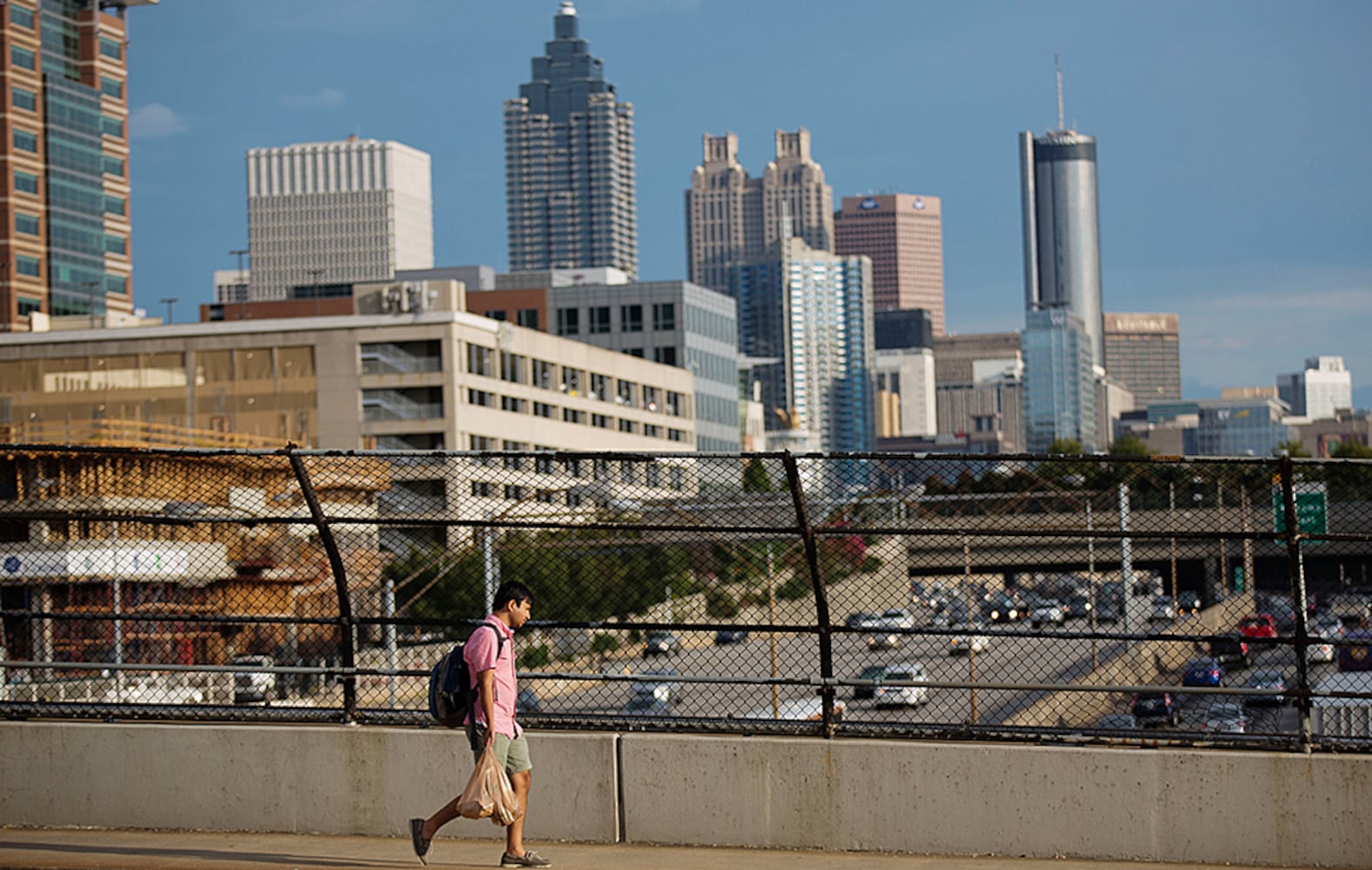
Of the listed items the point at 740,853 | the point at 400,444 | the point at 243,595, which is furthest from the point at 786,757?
the point at 400,444

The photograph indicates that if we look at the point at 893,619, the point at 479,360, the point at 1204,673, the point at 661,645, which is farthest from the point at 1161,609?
the point at 479,360

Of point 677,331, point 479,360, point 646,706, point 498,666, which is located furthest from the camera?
point 677,331

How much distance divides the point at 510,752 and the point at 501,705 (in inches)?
11.6

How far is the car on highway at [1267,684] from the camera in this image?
11094 mm

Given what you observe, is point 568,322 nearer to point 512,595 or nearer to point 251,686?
point 251,686

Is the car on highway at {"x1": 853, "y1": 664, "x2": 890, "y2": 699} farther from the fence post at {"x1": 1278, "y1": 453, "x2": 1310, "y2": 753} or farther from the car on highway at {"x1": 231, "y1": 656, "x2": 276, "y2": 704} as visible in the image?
the car on highway at {"x1": 231, "y1": 656, "x2": 276, "y2": 704}

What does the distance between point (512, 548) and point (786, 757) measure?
2.77 metres

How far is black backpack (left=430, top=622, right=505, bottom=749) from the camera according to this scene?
10422mm

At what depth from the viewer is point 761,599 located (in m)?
13.0

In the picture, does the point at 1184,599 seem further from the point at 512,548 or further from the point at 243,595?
the point at 243,595

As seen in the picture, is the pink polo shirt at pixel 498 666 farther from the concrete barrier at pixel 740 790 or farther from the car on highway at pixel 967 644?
the car on highway at pixel 967 644

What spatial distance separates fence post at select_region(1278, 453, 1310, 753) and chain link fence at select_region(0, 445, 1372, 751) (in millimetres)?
19

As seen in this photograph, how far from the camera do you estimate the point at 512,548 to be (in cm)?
1297

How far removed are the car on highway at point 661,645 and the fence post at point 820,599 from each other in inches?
62.7
